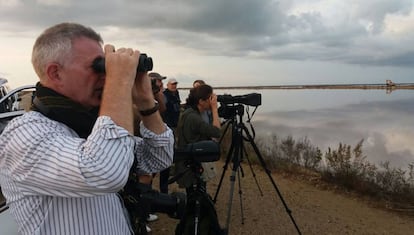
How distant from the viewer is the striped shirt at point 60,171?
1078 mm

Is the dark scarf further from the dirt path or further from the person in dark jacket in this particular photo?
the dirt path

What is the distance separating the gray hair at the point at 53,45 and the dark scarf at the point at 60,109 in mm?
64

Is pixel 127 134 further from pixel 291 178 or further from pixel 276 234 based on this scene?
pixel 291 178

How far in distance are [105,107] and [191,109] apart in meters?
3.39

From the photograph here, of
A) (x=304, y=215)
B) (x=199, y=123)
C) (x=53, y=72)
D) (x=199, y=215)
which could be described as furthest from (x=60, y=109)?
(x=304, y=215)

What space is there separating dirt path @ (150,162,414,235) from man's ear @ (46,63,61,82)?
3722 mm

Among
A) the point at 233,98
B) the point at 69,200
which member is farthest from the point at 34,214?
the point at 233,98

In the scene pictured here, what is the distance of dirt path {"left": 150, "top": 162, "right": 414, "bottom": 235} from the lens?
496 cm

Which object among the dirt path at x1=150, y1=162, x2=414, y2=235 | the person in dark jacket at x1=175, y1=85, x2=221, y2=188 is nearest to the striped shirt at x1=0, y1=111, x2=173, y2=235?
the person in dark jacket at x1=175, y1=85, x2=221, y2=188

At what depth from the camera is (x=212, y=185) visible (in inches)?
268

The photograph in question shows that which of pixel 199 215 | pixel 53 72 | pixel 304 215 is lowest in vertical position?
pixel 304 215

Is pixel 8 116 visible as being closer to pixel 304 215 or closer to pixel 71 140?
pixel 71 140

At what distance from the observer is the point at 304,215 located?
214 inches

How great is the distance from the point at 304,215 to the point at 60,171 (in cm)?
480
